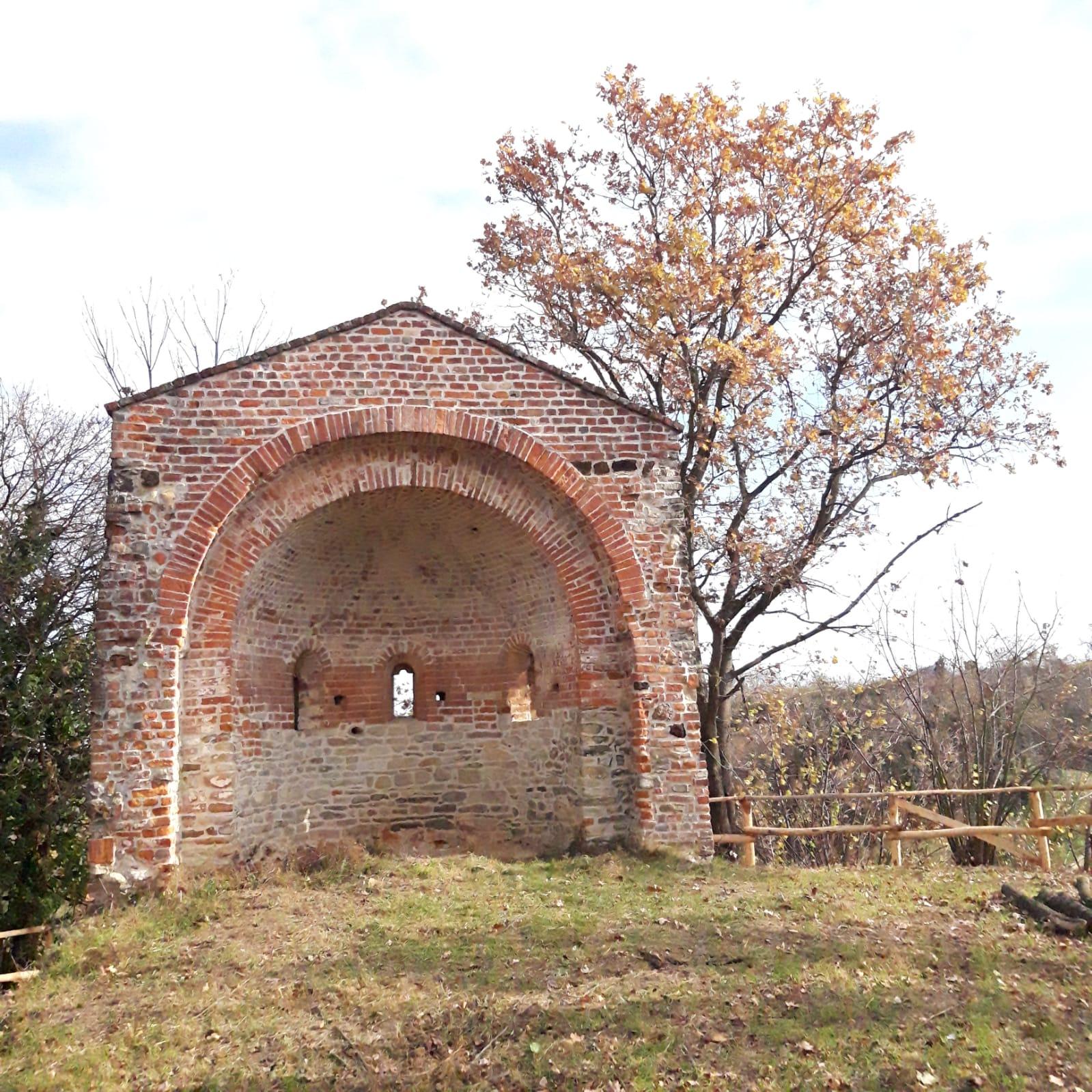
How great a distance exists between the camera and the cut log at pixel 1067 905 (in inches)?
261

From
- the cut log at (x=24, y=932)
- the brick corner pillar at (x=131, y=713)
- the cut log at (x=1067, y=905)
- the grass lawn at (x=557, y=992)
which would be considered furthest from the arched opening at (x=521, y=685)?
the cut log at (x=1067, y=905)

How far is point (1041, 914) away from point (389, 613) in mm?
7087

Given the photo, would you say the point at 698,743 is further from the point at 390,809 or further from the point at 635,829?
the point at 390,809

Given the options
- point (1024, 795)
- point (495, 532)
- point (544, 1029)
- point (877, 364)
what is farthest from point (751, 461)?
point (544, 1029)

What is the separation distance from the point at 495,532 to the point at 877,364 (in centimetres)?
605

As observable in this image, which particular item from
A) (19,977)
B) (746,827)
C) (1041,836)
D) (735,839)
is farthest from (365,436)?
(1041,836)

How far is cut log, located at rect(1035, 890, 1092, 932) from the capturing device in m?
6.62

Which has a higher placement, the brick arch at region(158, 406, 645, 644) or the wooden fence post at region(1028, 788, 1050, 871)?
the brick arch at region(158, 406, 645, 644)

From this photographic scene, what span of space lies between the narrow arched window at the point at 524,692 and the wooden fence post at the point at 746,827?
2.54 meters

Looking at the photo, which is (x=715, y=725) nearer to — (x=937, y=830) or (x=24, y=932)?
(x=937, y=830)

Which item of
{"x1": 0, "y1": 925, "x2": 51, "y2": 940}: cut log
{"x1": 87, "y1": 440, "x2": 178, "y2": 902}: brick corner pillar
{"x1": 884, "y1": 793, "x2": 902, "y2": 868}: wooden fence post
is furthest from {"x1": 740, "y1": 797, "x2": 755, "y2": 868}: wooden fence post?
{"x1": 0, "y1": 925, "x2": 51, "y2": 940}: cut log

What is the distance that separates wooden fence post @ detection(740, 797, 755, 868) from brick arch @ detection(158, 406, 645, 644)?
244cm

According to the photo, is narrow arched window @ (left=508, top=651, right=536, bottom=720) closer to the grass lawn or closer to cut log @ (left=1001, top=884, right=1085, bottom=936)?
the grass lawn

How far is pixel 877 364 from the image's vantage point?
12.1 m
